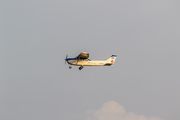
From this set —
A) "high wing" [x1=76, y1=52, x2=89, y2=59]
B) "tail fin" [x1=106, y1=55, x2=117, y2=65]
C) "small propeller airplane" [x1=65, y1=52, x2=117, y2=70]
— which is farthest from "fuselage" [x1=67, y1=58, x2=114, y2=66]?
"tail fin" [x1=106, y1=55, x2=117, y2=65]

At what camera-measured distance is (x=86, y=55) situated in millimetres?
62562

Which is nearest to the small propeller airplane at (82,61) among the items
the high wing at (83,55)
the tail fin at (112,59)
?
the high wing at (83,55)

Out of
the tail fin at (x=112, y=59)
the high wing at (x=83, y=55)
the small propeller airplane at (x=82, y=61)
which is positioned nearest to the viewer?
the high wing at (x=83, y=55)

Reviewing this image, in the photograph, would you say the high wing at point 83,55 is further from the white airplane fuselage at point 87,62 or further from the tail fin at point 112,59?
the tail fin at point 112,59

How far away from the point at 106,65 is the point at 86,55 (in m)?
6.73

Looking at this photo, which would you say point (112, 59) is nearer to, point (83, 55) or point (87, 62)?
point (87, 62)

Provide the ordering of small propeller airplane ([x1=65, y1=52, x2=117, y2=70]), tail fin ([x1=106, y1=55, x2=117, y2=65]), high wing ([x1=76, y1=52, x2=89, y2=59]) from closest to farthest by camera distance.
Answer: high wing ([x1=76, y1=52, x2=89, y2=59])
small propeller airplane ([x1=65, y1=52, x2=117, y2=70])
tail fin ([x1=106, y1=55, x2=117, y2=65])

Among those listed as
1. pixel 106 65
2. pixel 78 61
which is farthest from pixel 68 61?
pixel 106 65

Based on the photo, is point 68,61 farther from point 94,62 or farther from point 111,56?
point 111,56

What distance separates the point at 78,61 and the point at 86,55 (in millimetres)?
2335

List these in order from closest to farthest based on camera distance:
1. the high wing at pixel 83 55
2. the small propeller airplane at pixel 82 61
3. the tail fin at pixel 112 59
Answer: the high wing at pixel 83 55, the small propeller airplane at pixel 82 61, the tail fin at pixel 112 59

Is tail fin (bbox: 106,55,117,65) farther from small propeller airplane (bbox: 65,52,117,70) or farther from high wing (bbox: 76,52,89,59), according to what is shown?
high wing (bbox: 76,52,89,59)

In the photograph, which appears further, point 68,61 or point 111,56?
point 111,56

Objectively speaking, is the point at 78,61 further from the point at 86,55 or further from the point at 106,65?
the point at 106,65
